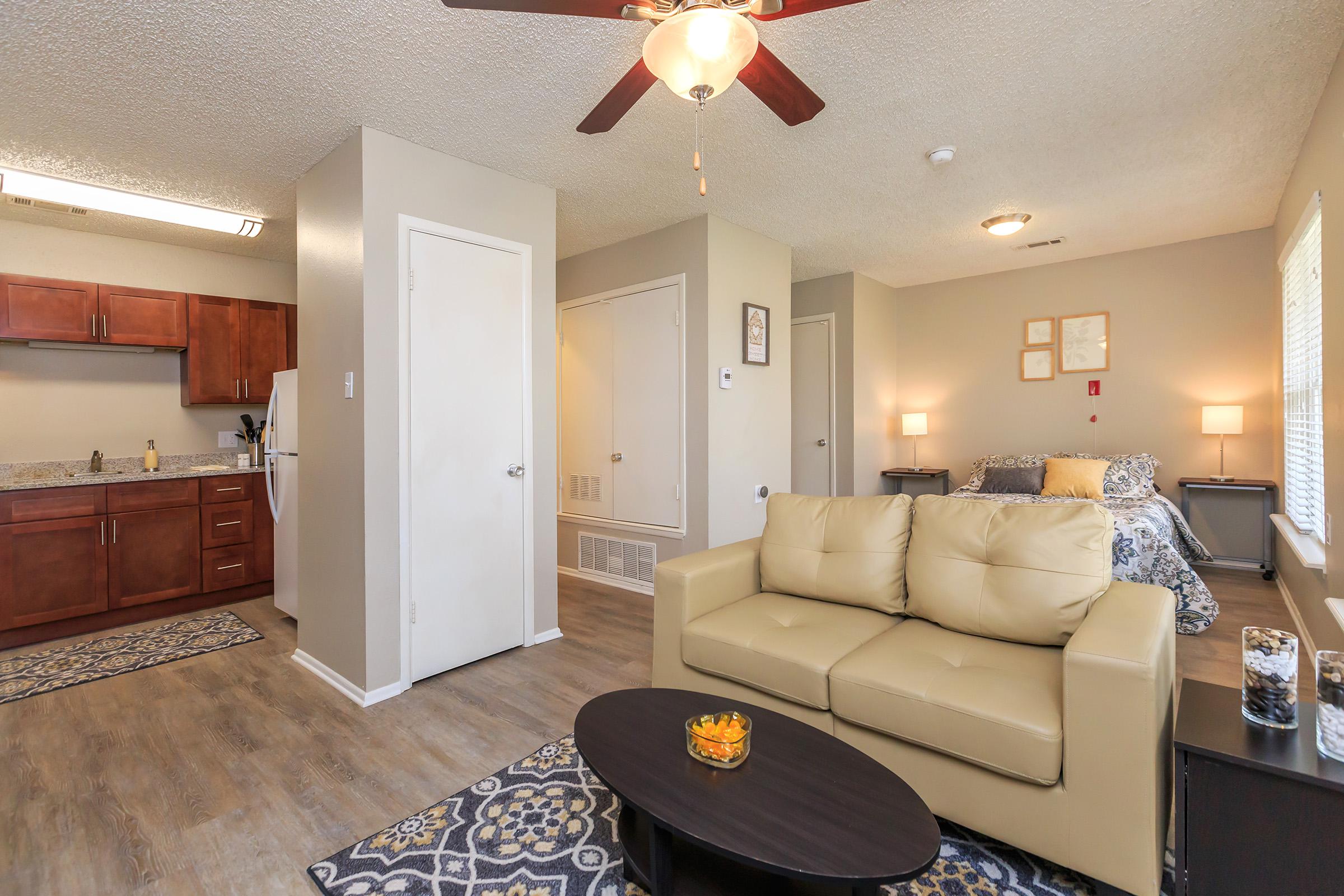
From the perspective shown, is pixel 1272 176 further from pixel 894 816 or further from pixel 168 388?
pixel 168 388

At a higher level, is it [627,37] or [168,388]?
[627,37]

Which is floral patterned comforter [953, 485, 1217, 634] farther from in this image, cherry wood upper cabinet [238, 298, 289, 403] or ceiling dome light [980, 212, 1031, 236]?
cherry wood upper cabinet [238, 298, 289, 403]

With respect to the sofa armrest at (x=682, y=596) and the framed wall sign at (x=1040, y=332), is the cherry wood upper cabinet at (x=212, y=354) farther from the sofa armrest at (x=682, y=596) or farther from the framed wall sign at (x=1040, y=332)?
the framed wall sign at (x=1040, y=332)

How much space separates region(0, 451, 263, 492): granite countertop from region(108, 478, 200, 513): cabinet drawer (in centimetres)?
3

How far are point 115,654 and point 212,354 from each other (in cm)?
220

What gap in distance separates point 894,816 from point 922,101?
2.73 m

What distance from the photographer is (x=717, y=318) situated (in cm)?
411

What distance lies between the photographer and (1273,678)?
1374 mm

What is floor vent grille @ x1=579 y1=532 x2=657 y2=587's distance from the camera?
4.45 meters

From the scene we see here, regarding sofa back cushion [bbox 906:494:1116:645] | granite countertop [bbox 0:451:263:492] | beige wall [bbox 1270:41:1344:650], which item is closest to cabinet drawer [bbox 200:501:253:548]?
granite countertop [bbox 0:451:263:492]

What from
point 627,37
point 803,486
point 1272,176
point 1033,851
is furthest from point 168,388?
point 1272,176

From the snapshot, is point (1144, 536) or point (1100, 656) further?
point (1144, 536)

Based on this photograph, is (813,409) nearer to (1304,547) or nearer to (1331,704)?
(1304,547)

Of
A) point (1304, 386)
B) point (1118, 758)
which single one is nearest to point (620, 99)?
point (1118, 758)
